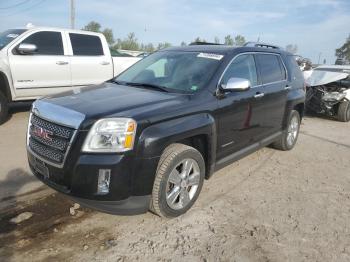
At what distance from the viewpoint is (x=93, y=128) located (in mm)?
3094

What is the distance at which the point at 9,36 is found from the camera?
7512 mm

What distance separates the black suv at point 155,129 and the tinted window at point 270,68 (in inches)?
1.3

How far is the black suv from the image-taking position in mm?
3109

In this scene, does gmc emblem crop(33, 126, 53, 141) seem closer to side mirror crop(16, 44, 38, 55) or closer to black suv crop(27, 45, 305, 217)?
black suv crop(27, 45, 305, 217)

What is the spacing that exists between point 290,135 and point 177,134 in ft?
12.0

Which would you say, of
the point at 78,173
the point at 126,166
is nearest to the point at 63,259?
the point at 78,173

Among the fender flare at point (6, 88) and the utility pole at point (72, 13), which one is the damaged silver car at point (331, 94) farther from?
the utility pole at point (72, 13)

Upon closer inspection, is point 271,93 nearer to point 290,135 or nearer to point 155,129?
point 290,135

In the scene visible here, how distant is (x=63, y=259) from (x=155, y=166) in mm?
1114

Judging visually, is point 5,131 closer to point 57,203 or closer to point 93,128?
point 57,203

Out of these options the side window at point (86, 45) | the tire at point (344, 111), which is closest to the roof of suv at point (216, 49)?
the side window at point (86, 45)

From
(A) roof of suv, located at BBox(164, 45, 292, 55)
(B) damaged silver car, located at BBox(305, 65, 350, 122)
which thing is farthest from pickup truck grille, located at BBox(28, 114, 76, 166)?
(B) damaged silver car, located at BBox(305, 65, 350, 122)

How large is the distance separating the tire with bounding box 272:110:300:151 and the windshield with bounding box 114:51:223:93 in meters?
2.38

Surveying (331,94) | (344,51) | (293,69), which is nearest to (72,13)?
(331,94)
